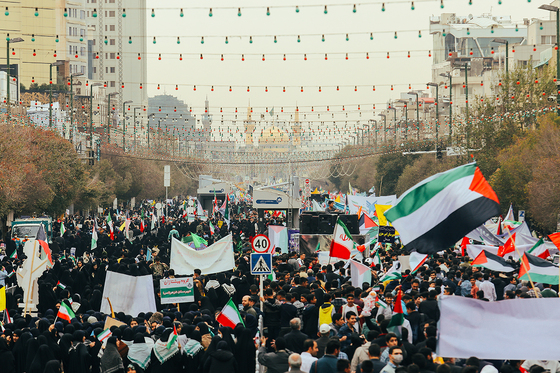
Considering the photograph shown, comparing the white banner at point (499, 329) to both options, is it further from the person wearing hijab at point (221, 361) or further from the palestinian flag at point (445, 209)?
the person wearing hijab at point (221, 361)

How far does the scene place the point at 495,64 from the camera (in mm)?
83688

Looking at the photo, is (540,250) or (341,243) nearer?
(341,243)

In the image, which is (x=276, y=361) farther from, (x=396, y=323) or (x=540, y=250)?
(x=540, y=250)

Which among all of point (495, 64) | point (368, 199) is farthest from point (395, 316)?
Answer: point (495, 64)

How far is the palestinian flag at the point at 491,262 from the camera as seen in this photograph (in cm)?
1474

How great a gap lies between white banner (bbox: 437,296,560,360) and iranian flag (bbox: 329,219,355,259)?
8.50m

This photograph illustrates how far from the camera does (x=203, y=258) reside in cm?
1680

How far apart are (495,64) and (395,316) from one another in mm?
78718

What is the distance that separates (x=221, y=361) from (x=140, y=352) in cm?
109

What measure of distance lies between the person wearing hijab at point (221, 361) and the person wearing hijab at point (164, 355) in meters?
0.57

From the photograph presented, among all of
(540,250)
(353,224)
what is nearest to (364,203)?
(353,224)

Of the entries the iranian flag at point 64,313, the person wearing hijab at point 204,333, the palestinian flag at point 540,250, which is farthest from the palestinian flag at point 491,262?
the iranian flag at point 64,313

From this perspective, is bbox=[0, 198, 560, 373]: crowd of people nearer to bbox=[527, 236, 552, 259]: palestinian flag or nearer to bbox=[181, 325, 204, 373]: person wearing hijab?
bbox=[181, 325, 204, 373]: person wearing hijab

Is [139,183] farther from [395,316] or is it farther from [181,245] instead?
[395,316]
